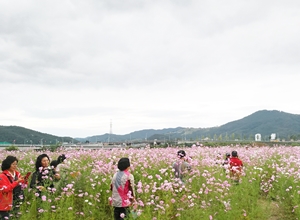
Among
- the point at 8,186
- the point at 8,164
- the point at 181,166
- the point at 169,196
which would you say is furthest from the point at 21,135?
the point at 169,196

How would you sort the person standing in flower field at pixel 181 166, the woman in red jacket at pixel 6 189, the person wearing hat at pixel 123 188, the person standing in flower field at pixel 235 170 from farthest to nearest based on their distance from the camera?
the person standing in flower field at pixel 235 170 → the person standing in flower field at pixel 181 166 → the person wearing hat at pixel 123 188 → the woman in red jacket at pixel 6 189

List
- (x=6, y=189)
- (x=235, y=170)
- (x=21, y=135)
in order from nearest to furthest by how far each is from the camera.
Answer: (x=6, y=189) → (x=235, y=170) → (x=21, y=135)

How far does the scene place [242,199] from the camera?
7820mm

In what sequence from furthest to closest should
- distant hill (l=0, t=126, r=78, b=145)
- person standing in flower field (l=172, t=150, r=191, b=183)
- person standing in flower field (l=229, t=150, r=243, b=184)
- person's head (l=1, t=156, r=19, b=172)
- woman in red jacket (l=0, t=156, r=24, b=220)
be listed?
distant hill (l=0, t=126, r=78, b=145) < person standing in flower field (l=229, t=150, r=243, b=184) < person standing in flower field (l=172, t=150, r=191, b=183) < person's head (l=1, t=156, r=19, b=172) < woman in red jacket (l=0, t=156, r=24, b=220)

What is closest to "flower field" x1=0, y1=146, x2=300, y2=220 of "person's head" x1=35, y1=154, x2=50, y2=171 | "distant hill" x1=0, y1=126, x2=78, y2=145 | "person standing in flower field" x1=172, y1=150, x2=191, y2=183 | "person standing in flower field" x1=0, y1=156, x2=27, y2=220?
"person standing in flower field" x1=172, y1=150, x2=191, y2=183

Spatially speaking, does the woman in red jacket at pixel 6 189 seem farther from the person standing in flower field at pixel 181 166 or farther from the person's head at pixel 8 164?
the person standing in flower field at pixel 181 166

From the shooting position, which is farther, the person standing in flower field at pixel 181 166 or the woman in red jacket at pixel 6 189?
the person standing in flower field at pixel 181 166

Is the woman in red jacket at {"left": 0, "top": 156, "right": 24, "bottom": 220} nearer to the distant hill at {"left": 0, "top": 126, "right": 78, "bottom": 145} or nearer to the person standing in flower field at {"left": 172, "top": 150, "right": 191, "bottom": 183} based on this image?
the person standing in flower field at {"left": 172, "top": 150, "right": 191, "bottom": 183}

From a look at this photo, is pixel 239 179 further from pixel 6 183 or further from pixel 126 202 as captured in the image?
pixel 6 183

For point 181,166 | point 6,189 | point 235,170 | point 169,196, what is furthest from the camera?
point 235,170

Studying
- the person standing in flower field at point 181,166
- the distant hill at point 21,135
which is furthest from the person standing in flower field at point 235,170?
the distant hill at point 21,135

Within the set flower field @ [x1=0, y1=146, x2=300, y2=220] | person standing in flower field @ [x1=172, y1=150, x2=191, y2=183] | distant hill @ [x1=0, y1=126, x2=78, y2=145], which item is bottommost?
flower field @ [x1=0, y1=146, x2=300, y2=220]

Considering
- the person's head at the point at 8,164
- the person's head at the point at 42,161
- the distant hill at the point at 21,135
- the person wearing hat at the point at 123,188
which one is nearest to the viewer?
the person wearing hat at the point at 123,188

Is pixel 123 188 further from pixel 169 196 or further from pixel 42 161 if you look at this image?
pixel 42 161
